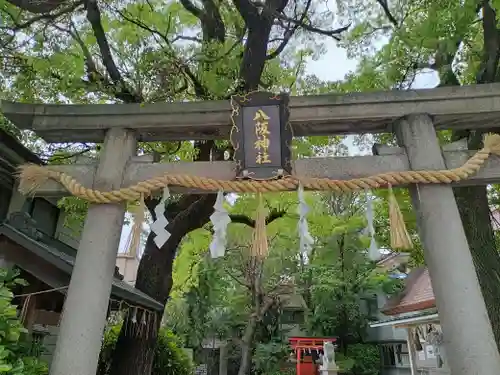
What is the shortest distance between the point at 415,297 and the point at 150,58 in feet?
34.2

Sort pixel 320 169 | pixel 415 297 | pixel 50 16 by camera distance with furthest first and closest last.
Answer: pixel 415 297
pixel 50 16
pixel 320 169

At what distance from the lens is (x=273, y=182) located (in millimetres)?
3646

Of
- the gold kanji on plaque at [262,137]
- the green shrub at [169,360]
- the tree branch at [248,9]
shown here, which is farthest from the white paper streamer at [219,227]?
the green shrub at [169,360]

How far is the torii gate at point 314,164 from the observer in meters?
3.15

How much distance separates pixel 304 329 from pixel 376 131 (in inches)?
653

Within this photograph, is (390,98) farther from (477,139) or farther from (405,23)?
(405,23)

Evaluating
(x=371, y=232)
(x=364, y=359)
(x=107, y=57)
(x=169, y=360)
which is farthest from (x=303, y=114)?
(x=364, y=359)

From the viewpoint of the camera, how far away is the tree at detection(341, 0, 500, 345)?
523 centimetres

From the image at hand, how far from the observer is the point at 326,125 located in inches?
158

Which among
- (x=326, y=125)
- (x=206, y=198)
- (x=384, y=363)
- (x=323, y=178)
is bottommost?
(x=384, y=363)

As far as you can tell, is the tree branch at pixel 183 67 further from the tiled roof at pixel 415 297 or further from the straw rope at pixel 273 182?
the tiled roof at pixel 415 297

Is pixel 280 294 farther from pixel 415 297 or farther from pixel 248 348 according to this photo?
pixel 415 297

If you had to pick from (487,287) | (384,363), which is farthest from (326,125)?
(384,363)

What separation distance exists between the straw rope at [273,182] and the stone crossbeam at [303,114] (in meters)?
0.44
